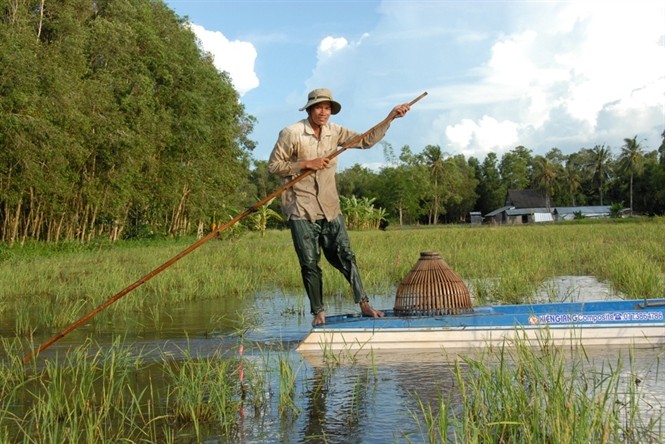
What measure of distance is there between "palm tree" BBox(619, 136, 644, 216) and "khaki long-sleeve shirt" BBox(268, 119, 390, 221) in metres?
71.4

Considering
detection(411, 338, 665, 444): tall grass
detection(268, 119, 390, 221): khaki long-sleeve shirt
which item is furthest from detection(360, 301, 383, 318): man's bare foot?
detection(411, 338, 665, 444): tall grass

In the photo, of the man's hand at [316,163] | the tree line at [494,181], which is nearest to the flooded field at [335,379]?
the man's hand at [316,163]

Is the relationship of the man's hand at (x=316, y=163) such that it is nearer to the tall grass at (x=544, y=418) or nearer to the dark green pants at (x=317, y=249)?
the dark green pants at (x=317, y=249)

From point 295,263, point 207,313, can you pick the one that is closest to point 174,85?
point 295,263

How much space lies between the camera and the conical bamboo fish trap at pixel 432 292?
616 cm

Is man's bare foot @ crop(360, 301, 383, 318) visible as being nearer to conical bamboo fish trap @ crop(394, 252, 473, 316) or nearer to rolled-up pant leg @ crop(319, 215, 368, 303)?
rolled-up pant leg @ crop(319, 215, 368, 303)

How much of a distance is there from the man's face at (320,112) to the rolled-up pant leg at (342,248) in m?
0.79

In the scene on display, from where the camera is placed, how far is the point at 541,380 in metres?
3.68

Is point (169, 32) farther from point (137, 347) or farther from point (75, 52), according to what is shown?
point (137, 347)

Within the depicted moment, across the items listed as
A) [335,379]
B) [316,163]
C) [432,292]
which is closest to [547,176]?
[432,292]

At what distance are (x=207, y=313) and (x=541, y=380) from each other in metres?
5.66

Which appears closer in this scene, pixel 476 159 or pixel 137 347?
pixel 137 347

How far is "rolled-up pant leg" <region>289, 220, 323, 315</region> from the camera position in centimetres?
623

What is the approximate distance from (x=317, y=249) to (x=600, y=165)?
83.3 meters
